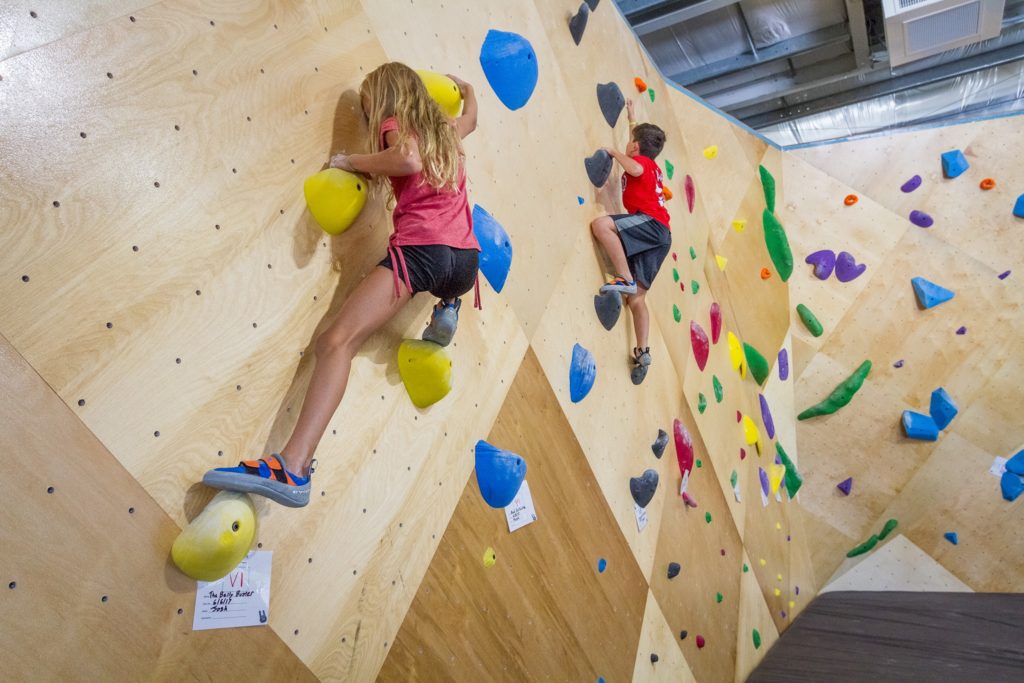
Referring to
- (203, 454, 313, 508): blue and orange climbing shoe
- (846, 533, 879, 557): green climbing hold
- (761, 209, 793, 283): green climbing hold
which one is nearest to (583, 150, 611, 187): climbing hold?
(203, 454, 313, 508): blue and orange climbing shoe

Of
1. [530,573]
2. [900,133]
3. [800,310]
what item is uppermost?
[530,573]

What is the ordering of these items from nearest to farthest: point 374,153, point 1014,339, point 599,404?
point 374,153 → point 599,404 → point 1014,339

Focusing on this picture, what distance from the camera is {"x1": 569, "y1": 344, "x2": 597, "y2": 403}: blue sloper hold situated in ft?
7.84

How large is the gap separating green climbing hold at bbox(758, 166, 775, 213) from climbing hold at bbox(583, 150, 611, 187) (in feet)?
6.95

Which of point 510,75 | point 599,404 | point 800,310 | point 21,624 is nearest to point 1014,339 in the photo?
point 800,310

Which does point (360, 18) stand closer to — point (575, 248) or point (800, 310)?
point (575, 248)

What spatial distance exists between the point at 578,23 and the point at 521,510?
6.40ft

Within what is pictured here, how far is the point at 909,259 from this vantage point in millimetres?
4484

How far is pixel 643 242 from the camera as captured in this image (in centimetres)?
275

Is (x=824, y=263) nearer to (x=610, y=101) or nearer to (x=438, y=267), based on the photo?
(x=610, y=101)

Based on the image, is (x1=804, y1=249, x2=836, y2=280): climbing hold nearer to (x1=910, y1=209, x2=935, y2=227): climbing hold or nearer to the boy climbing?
(x1=910, y1=209, x2=935, y2=227): climbing hold

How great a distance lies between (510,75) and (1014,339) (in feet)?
12.6

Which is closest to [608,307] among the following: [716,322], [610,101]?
[610,101]

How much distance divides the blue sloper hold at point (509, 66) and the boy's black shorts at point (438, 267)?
869 mm
